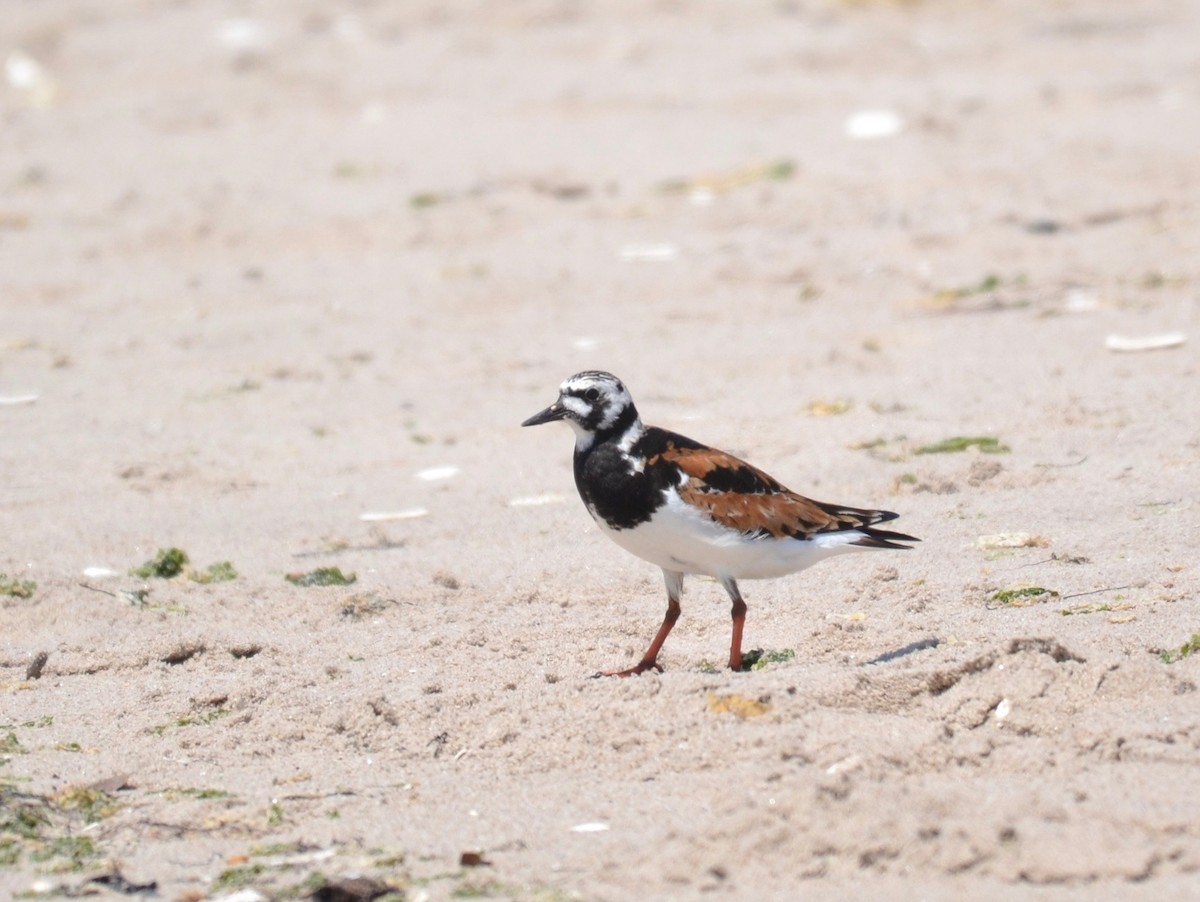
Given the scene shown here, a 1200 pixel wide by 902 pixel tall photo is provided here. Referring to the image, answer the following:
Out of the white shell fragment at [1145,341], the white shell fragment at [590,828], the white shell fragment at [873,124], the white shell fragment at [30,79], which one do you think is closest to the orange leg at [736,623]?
the white shell fragment at [590,828]

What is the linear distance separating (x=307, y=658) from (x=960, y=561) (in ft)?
6.88

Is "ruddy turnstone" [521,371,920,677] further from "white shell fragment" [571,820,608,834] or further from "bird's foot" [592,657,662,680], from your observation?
"white shell fragment" [571,820,608,834]

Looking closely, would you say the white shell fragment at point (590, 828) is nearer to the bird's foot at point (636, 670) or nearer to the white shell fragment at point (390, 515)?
the bird's foot at point (636, 670)

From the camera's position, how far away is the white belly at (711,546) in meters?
4.80

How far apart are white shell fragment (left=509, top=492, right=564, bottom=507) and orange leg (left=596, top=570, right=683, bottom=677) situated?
1384mm

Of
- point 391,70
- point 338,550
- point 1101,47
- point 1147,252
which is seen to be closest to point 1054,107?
point 1101,47

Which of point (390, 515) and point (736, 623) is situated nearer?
point (736, 623)

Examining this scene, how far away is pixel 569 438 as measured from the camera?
7316mm

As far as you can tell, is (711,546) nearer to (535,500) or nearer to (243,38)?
(535,500)

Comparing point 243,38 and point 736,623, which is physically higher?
point 243,38

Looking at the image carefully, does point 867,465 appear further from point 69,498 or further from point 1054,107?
point 1054,107

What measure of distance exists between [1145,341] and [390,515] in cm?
349

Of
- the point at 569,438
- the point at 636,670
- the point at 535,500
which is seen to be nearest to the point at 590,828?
the point at 636,670

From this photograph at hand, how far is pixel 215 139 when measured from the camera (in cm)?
1220
